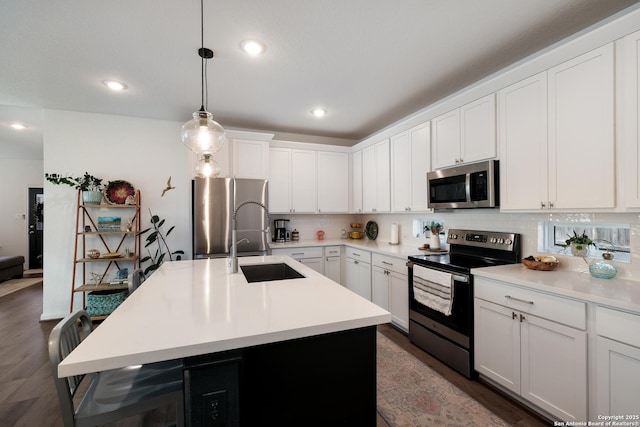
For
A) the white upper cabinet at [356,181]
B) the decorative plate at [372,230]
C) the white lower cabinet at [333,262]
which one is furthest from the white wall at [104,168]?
the decorative plate at [372,230]

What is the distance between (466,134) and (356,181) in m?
2.03

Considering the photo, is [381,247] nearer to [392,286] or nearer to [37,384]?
[392,286]

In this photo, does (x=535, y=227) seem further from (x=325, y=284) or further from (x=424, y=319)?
(x=325, y=284)

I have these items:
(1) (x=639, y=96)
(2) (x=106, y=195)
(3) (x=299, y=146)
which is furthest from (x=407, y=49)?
(2) (x=106, y=195)

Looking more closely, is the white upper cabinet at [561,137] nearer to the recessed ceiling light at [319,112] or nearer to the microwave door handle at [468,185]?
the microwave door handle at [468,185]

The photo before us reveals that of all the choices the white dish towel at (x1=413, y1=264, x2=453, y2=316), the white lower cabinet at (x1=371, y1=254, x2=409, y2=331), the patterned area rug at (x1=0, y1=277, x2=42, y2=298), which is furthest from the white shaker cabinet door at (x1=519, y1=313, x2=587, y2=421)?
the patterned area rug at (x1=0, y1=277, x2=42, y2=298)

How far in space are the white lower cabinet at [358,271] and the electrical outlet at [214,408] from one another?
2793 mm

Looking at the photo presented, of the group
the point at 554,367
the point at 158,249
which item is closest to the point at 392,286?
the point at 554,367

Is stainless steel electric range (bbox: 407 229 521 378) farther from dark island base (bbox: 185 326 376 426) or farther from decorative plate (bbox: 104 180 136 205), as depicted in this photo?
decorative plate (bbox: 104 180 136 205)

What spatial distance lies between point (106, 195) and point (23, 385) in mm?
2167

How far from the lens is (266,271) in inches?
91.4

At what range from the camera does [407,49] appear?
2.19 m

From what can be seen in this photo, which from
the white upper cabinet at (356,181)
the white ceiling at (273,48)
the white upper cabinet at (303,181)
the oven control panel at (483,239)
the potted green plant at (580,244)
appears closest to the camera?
the white ceiling at (273,48)

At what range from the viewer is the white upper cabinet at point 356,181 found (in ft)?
14.1
